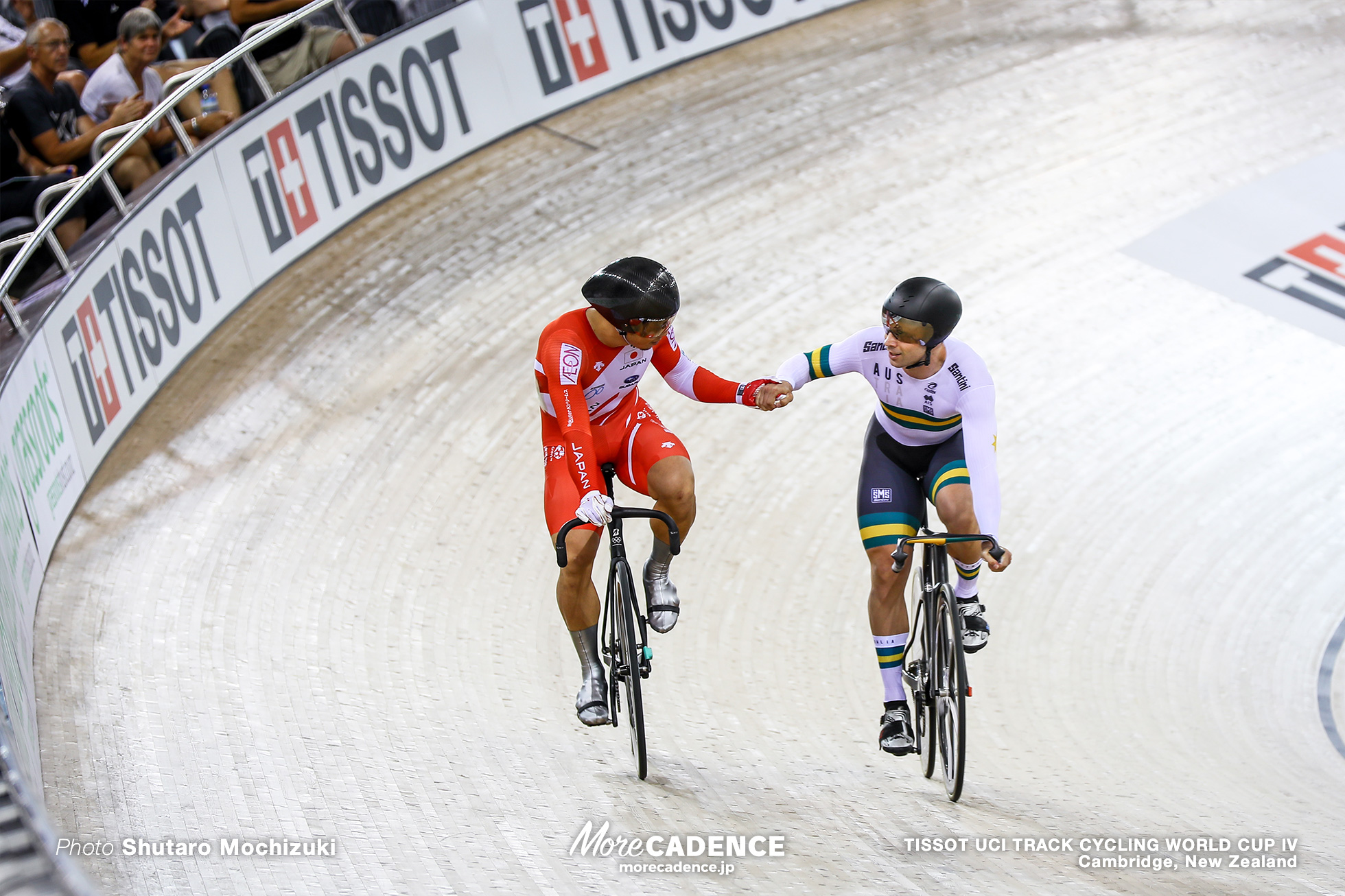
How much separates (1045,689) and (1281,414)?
2437 mm

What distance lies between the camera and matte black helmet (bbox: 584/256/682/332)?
357 cm

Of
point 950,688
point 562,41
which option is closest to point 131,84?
point 562,41

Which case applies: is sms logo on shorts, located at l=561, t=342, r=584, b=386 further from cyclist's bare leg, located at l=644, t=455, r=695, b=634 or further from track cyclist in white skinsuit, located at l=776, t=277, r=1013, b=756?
track cyclist in white skinsuit, located at l=776, t=277, r=1013, b=756

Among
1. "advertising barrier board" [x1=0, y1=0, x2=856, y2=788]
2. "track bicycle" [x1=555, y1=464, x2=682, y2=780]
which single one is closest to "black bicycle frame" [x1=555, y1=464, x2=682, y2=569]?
"track bicycle" [x1=555, y1=464, x2=682, y2=780]

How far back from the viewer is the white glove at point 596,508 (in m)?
3.56

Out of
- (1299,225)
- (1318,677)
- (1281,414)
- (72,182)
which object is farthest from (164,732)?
(1299,225)

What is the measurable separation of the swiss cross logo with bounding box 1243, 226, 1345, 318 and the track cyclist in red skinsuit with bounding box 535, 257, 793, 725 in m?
4.60

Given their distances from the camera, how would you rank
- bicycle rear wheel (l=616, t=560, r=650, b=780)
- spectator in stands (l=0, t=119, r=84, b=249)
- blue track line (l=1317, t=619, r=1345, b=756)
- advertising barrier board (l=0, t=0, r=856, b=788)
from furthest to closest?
spectator in stands (l=0, t=119, r=84, b=249)
advertising barrier board (l=0, t=0, r=856, b=788)
blue track line (l=1317, t=619, r=1345, b=756)
bicycle rear wheel (l=616, t=560, r=650, b=780)

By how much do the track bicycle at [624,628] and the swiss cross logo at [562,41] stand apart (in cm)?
516

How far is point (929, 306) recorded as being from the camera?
3.58 meters

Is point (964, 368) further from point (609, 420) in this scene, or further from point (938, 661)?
point (609, 420)

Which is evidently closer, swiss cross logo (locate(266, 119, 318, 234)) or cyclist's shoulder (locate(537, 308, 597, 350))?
cyclist's shoulder (locate(537, 308, 597, 350))

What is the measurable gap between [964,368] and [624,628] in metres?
1.29

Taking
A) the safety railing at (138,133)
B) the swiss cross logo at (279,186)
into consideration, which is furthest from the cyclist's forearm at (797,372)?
the swiss cross logo at (279,186)
